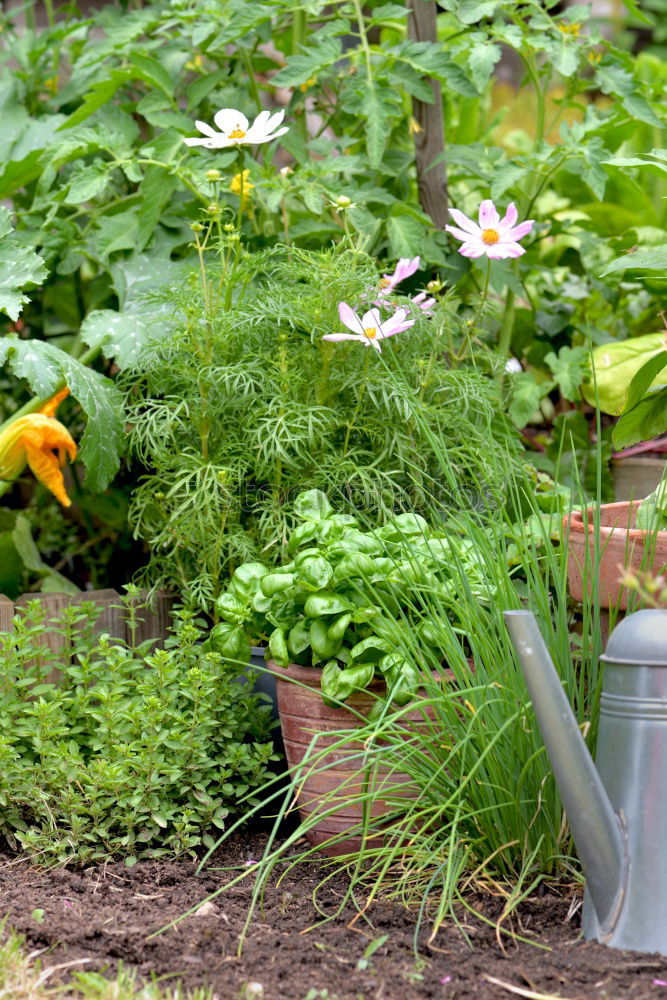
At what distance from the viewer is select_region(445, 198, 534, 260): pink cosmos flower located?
2.08 meters

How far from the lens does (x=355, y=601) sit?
5.73 ft

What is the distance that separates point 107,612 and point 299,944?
3.65ft

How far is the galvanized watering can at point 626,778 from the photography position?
132cm

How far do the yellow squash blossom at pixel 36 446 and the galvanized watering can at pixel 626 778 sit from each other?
1.33 metres

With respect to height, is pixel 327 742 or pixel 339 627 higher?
pixel 339 627

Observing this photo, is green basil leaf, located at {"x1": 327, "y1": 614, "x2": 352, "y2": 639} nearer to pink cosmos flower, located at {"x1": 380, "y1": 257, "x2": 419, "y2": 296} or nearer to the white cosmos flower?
A: pink cosmos flower, located at {"x1": 380, "y1": 257, "x2": 419, "y2": 296}

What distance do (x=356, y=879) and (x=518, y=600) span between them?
1.56 feet

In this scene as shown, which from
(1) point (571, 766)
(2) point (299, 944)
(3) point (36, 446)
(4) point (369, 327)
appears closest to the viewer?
(1) point (571, 766)

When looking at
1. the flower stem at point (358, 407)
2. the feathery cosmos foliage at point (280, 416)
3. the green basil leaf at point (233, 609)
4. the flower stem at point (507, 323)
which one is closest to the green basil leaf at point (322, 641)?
the green basil leaf at point (233, 609)

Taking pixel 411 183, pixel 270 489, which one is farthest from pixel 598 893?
pixel 411 183

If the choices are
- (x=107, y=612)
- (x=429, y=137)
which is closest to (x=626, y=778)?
(x=107, y=612)

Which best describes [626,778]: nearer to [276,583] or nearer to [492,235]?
[276,583]

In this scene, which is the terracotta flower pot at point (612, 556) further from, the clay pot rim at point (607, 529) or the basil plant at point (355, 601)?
the basil plant at point (355, 601)

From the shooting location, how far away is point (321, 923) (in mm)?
1498
